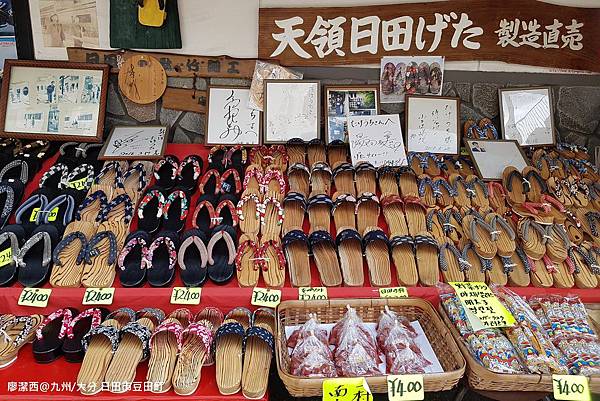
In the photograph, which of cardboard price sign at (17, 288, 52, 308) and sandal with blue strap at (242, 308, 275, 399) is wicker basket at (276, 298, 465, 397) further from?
cardboard price sign at (17, 288, 52, 308)

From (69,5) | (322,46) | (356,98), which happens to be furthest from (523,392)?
(69,5)

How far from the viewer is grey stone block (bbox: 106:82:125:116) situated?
3.25 m

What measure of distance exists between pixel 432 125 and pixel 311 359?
1.94 m

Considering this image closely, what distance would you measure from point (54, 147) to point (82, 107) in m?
0.32

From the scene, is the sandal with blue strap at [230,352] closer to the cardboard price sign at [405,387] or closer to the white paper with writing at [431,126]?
the cardboard price sign at [405,387]

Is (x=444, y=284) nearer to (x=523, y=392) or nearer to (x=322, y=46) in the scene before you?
(x=523, y=392)

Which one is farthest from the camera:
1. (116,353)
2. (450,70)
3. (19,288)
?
(450,70)

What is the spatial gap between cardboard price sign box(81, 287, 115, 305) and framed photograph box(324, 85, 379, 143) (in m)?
1.64

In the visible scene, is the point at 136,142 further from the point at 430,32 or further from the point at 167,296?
the point at 430,32

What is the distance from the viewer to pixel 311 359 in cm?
192

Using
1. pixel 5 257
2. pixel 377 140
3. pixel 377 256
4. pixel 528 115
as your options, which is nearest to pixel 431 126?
pixel 377 140

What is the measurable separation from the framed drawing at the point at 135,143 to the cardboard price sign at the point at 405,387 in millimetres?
2004

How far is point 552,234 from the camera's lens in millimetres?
2660

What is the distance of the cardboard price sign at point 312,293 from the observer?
7.27 feet
